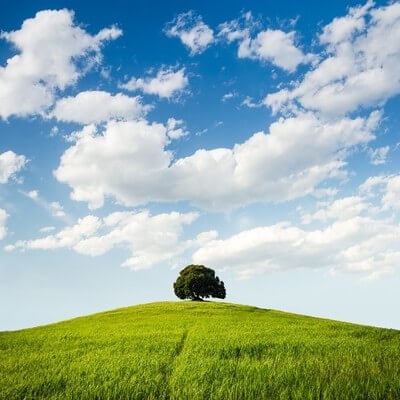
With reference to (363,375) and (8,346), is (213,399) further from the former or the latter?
(8,346)

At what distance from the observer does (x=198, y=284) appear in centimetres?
7950

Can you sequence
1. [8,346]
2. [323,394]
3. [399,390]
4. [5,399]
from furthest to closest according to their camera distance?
[8,346] → [5,399] → [399,390] → [323,394]

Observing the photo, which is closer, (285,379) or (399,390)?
(399,390)

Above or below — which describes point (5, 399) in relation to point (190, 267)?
below

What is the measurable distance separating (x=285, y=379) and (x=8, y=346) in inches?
800

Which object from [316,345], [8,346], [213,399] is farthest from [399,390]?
[8,346]

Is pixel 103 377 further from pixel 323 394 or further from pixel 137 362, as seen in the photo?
pixel 323 394

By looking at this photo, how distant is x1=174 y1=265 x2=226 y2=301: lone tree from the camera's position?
3123 inches

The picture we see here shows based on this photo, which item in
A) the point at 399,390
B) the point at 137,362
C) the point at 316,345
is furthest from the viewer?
the point at 316,345

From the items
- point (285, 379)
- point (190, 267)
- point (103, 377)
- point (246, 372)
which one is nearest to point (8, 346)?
point (103, 377)

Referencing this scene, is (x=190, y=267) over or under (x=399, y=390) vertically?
over

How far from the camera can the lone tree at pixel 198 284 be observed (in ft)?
260

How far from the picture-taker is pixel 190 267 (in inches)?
3231

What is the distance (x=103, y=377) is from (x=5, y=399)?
8.32 ft
